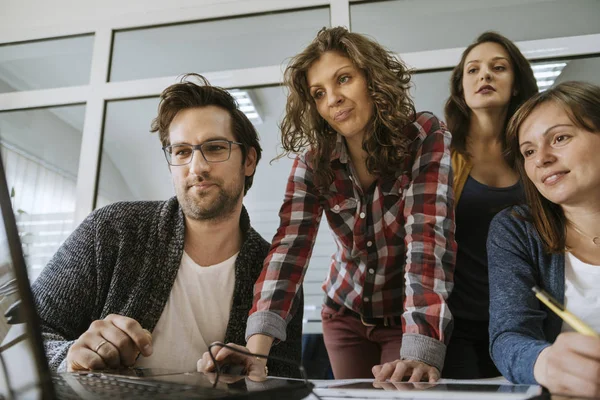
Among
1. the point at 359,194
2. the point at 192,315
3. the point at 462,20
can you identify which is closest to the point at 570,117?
the point at 359,194

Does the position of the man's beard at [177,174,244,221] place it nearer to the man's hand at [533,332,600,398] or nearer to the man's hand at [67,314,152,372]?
the man's hand at [67,314,152,372]

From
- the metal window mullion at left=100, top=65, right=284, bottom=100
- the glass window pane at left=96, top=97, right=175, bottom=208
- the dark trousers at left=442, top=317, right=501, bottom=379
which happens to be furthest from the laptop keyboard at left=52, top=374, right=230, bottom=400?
the metal window mullion at left=100, top=65, right=284, bottom=100

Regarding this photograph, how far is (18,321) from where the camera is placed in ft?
1.15

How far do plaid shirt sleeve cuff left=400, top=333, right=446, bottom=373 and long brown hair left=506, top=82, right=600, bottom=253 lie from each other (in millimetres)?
313

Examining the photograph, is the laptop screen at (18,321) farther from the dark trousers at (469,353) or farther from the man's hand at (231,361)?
the dark trousers at (469,353)

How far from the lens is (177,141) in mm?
1298

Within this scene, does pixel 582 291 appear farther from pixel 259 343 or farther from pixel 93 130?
pixel 93 130

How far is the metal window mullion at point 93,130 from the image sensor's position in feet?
7.45

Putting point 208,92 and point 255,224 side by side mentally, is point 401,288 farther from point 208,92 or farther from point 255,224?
point 255,224

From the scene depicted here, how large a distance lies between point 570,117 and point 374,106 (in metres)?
0.45

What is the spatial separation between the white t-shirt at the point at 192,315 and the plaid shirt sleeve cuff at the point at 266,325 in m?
0.20

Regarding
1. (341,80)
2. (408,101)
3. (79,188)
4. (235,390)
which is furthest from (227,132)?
(79,188)

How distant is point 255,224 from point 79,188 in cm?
95

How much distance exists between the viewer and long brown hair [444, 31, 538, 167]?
1.45m
